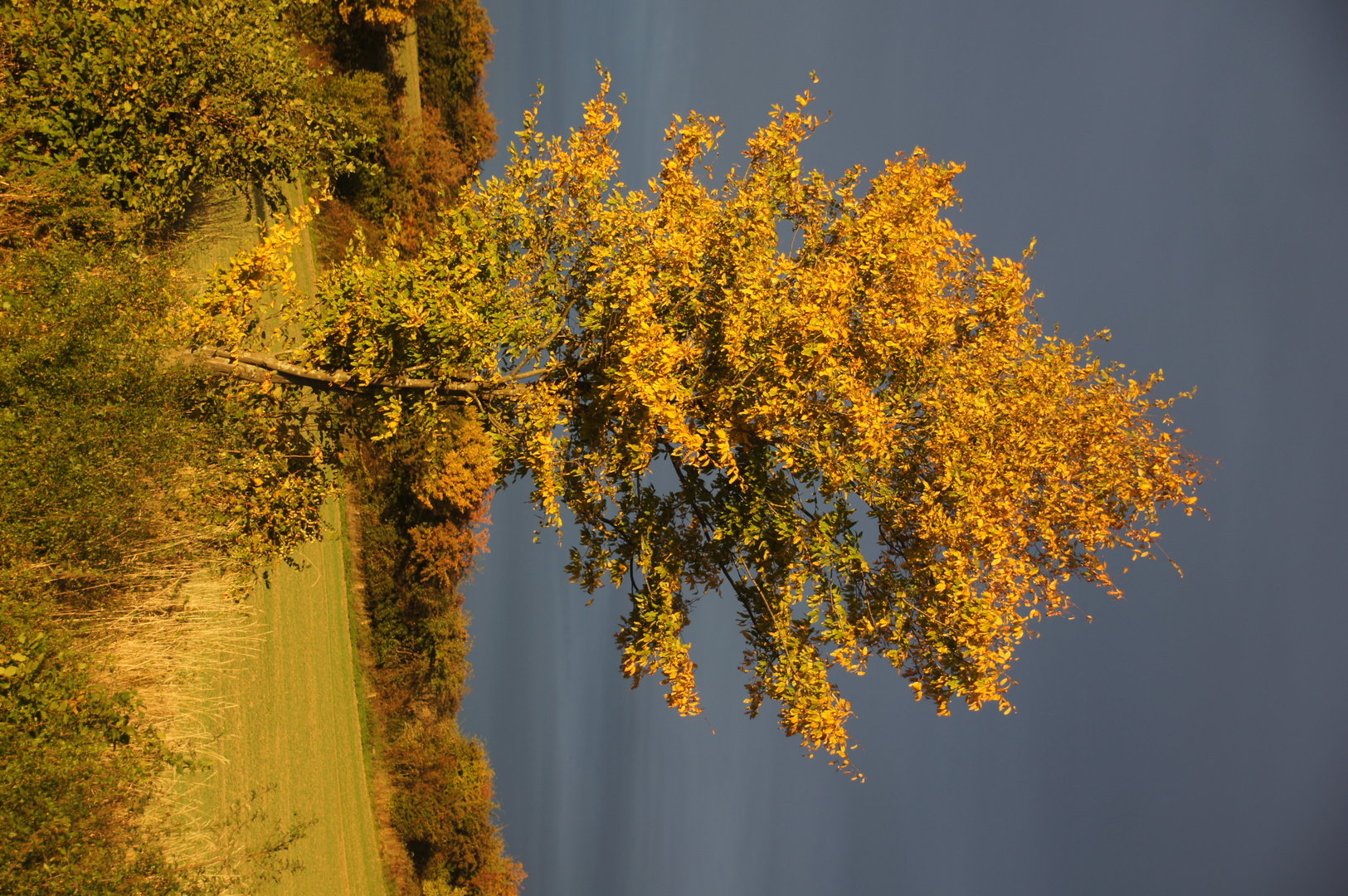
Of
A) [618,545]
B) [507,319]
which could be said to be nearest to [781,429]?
[618,545]

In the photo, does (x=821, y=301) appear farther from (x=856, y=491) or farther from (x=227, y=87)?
(x=227, y=87)

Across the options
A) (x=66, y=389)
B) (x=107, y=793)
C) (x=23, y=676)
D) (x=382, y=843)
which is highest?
(x=66, y=389)

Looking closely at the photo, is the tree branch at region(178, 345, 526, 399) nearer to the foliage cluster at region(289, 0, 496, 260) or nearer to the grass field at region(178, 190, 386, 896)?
the grass field at region(178, 190, 386, 896)

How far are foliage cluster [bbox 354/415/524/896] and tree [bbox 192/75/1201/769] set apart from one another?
Answer: 380 inches

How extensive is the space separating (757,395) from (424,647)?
1576cm

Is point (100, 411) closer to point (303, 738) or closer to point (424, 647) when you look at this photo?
point (303, 738)

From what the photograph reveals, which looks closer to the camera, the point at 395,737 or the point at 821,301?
the point at 821,301

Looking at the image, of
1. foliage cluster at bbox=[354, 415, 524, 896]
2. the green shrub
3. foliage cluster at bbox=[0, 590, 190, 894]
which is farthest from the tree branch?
the green shrub

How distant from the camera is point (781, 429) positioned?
38.4 ft

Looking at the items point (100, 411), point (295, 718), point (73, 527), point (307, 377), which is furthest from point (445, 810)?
point (100, 411)

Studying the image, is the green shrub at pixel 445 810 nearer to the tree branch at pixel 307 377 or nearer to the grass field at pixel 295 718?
the grass field at pixel 295 718

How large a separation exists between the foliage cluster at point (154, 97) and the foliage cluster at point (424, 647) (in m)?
9.10

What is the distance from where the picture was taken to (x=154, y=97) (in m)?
12.1

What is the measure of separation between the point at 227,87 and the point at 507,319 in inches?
256
